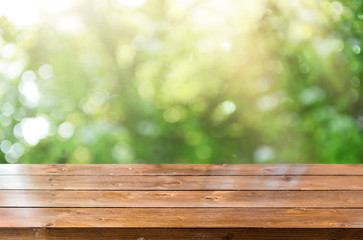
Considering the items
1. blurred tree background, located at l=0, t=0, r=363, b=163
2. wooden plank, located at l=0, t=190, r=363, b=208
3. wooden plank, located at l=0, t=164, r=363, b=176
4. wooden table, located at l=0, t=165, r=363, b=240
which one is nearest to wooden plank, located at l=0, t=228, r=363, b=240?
wooden table, located at l=0, t=165, r=363, b=240

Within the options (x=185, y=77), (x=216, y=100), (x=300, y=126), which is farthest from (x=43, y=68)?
(x=300, y=126)

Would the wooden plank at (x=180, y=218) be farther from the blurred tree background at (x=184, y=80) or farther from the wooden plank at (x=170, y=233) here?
the blurred tree background at (x=184, y=80)

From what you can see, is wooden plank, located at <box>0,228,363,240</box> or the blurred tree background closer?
wooden plank, located at <box>0,228,363,240</box>

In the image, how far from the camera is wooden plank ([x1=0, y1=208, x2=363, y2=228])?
4.63 ft

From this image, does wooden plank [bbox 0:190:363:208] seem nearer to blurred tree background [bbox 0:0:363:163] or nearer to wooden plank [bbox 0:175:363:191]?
wooden plank [bbox 0:175:363:191]

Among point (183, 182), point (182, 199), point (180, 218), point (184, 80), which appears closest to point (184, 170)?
point (183, 182)

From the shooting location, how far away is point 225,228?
1.41 m

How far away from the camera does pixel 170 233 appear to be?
1405mm

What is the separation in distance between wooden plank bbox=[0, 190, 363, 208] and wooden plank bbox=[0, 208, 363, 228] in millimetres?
47

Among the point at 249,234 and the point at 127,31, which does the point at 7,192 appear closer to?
the point at 249,234

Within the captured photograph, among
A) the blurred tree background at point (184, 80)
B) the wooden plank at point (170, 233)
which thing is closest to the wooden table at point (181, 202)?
the wooden plank at point (170, 233)

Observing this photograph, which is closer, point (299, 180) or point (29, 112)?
point (299, 180)

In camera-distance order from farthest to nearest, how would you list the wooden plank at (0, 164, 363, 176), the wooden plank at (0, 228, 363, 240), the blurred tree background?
the blurred tree background < the wooden plank at (0, 164, 363, 176) < the wooden plank at (0, 228, 363, 240)

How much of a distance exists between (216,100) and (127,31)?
870mm
